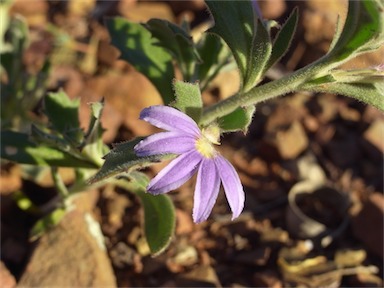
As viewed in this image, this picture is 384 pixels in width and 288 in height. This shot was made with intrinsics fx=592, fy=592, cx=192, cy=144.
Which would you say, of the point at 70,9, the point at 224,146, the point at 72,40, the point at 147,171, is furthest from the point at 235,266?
the point at 70,9

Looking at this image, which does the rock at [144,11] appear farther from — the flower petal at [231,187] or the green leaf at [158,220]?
the flower petal at [231,187]

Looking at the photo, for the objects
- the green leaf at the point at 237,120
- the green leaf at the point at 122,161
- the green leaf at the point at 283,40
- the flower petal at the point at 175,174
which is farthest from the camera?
the green leaf at the point at 283,40

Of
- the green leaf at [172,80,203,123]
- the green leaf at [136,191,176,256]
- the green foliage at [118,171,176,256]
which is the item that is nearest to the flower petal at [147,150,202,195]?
the green leaf at [172,80,203,123]

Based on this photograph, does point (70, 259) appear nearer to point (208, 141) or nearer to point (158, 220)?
point (158, 220)

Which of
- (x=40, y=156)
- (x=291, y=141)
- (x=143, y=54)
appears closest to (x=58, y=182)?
(x=40, y=156)

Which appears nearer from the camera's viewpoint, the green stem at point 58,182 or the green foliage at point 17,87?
the green stem at point 58,182

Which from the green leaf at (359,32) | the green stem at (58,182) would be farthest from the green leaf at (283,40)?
the green stem at (58,182)

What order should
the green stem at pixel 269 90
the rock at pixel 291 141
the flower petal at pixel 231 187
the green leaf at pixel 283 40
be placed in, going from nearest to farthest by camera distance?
the flower petal at pixel 231 187
the green stem at pixel 269 90
the green leaf at pixel 283 40
the rock at pixel 291 141

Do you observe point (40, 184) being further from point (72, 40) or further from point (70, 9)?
point (70, 9)
